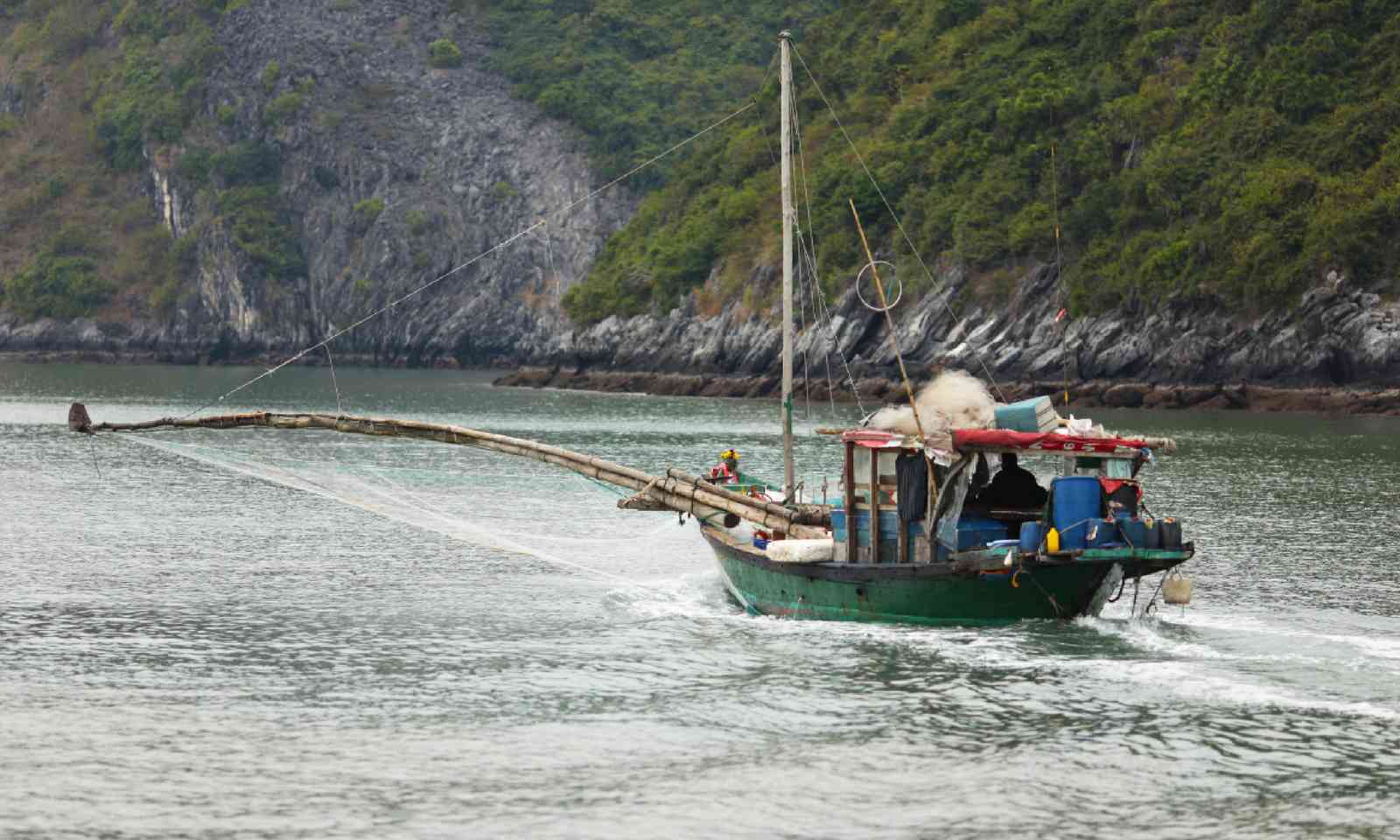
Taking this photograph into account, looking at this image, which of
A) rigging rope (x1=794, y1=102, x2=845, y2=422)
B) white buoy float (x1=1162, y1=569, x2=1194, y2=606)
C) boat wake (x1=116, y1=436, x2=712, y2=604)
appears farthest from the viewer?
rigging rope (x1=794, y1=102, x2=845, y2=422)

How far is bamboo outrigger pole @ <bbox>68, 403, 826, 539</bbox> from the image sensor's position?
114 feet

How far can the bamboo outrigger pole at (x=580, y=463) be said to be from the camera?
34.7 m

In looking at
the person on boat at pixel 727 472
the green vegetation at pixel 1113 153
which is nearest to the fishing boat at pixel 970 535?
the person on boat at pixel 727 472

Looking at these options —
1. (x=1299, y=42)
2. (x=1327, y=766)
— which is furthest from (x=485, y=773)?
(x=1299, y=42)

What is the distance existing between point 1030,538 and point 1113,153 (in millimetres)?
101680

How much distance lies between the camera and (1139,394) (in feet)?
359

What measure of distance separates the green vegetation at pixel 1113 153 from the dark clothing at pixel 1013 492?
79.9 m

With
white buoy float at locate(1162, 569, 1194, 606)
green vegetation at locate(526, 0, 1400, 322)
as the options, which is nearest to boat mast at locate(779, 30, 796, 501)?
white buoy float at locate(1162, 569, 1194, 606)

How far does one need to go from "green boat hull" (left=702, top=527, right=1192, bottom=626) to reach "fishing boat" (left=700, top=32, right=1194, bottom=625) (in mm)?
22

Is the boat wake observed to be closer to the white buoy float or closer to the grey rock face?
the white buoy float

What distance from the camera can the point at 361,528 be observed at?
168 ft

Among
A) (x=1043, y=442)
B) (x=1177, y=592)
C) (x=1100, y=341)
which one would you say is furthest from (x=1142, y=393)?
(x=1043, y=442)

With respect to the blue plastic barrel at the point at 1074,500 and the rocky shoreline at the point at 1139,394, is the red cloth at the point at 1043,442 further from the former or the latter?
the rocky shoreline at the point at 1139,394

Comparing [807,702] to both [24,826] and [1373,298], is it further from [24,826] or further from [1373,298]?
[1373,298]
